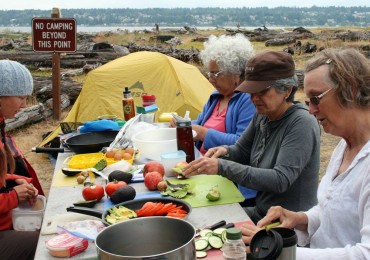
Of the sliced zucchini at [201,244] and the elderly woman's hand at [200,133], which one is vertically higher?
the sliced zucchini at [201,244]

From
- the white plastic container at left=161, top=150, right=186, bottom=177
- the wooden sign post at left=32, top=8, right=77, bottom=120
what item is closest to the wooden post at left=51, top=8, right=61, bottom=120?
the wooden sign post at left=32, top=8, right=77, bottom=120

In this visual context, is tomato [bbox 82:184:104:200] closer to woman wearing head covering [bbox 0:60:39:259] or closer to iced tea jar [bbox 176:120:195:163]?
woman wearing head covering [bbox 0:60:39:259]

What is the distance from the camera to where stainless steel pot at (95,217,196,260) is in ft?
4.97

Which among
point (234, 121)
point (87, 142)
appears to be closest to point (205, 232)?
point (234, 121)

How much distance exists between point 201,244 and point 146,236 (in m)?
0.30

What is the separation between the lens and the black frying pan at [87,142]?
337 centimetres

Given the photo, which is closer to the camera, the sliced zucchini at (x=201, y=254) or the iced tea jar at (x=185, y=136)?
the sliced zucchini at (x=201, y=254)

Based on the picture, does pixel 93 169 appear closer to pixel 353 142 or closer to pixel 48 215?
pixel 48 215

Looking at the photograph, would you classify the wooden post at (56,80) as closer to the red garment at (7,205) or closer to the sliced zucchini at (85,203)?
the red garment at (7,205)

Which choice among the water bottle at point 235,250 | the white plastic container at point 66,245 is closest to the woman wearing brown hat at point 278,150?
the white plastic container at point 66,245

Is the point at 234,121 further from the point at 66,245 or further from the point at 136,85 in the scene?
the point at 136,85

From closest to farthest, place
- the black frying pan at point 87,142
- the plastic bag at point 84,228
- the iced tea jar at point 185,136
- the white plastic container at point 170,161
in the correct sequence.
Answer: the plastic bag at point 84,228, the white plastic container at point 170,161, the iced tea jar at point 185,136, the black frying pan at point 87,142

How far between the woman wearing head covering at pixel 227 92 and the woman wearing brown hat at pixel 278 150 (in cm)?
70

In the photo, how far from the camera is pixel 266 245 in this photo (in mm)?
1446
